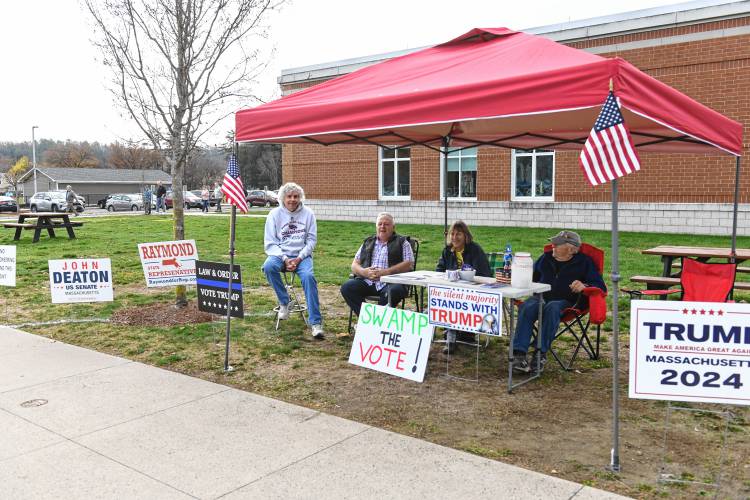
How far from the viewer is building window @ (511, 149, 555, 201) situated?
19.1m

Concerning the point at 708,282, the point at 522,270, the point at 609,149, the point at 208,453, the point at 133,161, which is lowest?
the point at 208,453

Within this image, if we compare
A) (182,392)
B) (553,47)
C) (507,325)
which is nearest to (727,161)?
(507,325)

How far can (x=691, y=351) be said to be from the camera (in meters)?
3.50

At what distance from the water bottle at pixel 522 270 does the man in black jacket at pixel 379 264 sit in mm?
1466

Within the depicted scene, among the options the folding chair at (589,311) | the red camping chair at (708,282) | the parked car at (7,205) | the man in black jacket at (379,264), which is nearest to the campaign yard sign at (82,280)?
the man in black jacket at (379,264)

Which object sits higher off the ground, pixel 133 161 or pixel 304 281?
pixel 133 161

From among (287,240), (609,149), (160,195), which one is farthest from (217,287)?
(160,195)

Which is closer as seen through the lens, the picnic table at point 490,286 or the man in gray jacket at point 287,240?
the picnic table at point 490,286

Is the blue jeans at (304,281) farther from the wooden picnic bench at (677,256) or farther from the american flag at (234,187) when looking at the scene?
the wooden picnic bench at (677,256)

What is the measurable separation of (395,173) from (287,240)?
1578 centimetres

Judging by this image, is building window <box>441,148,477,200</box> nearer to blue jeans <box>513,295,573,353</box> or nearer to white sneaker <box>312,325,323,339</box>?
white sneaker <box>312,325,323,339</box>

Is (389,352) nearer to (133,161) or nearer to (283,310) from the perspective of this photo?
(283,310)

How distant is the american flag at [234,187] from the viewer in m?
5.56

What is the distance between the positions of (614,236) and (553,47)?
6.35ft
